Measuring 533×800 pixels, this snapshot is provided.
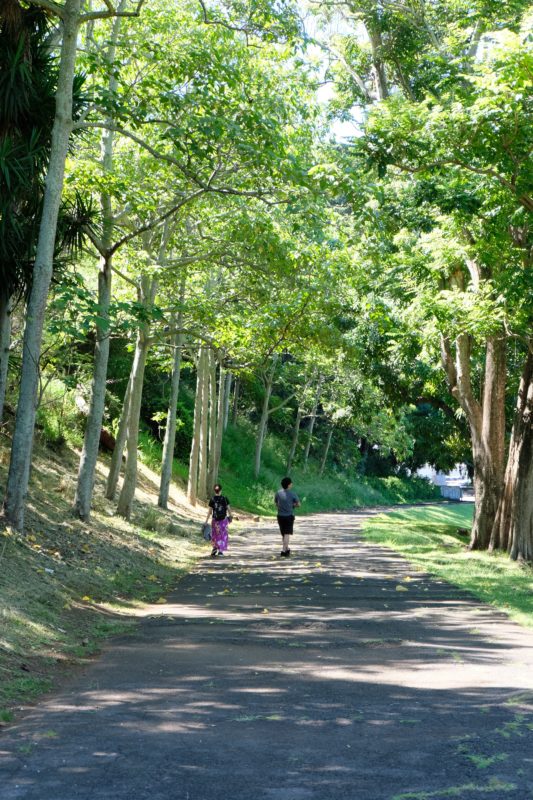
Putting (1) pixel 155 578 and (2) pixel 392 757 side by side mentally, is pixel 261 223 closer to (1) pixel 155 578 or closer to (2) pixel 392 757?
(1) pixel 155 578

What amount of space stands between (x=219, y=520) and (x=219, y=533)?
358 mm

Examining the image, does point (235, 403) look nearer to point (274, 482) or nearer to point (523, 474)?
point (274, 482)

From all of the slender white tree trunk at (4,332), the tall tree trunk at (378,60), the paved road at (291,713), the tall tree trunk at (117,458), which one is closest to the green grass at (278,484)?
the tall tree trunk at (117,458)

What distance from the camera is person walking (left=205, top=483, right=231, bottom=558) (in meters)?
18.0

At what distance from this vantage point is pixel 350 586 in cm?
1341

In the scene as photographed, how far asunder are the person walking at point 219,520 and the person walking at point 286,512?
1.09m

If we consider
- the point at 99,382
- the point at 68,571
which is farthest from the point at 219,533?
the point at 68,571

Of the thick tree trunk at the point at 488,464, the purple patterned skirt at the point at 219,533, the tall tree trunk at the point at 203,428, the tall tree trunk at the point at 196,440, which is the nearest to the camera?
the purple patterned skirt at the point at 219,533

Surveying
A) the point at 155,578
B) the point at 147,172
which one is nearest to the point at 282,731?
the point at 155,578

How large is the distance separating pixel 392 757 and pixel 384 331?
18.2m

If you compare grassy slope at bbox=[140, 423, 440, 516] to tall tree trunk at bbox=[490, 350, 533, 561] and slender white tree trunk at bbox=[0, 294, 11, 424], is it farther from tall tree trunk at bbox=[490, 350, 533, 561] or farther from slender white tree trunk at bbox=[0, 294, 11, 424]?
slender white tree trunk at bbox=[0, 294, 11, 424]

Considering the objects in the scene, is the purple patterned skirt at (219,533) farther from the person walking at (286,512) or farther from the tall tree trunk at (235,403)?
the tall tree trunk at (235,403)

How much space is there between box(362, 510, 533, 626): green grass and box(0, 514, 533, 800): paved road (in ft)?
3.74

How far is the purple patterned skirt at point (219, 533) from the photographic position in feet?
59.9
